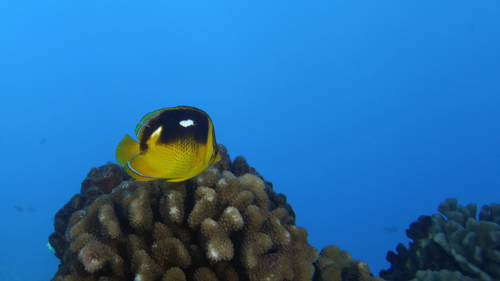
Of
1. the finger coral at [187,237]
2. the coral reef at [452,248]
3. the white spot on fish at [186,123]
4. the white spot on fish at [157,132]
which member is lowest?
the finger coral at [187,237]

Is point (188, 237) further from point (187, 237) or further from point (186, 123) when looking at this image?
point (186, 123)

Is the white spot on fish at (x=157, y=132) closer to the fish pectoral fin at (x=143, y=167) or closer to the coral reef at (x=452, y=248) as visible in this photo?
the fish pectoral fin at (x=143, y=167)

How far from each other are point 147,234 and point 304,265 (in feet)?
4.47

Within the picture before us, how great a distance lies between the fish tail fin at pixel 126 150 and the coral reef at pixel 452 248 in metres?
4.54

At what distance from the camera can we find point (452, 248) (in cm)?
437

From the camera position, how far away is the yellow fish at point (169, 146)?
5.55ft

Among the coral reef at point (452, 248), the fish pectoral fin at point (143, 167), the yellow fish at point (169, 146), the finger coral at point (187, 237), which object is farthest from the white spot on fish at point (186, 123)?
the coral reef at point (452, 248)

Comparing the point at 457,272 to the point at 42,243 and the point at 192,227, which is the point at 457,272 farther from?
the point at 42,243

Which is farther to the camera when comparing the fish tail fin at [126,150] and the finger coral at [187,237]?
the finger coral at [187,237]

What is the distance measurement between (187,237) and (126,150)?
3.67 feet

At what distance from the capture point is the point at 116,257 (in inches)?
87.5

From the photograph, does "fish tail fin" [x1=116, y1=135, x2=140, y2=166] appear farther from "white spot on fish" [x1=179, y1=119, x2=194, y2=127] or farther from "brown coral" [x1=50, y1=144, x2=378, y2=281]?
"brown coral" [x1=50, y1=144, x2=378, y2=281]

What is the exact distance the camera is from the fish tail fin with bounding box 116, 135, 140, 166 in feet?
5.36

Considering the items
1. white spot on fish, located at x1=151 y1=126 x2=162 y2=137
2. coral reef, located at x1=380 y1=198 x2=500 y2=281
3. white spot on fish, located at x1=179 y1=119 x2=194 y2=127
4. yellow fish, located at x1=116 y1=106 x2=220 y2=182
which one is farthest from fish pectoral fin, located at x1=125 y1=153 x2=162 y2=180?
coral reef, located at x1=380 y1=198 x2=500 y2=281
